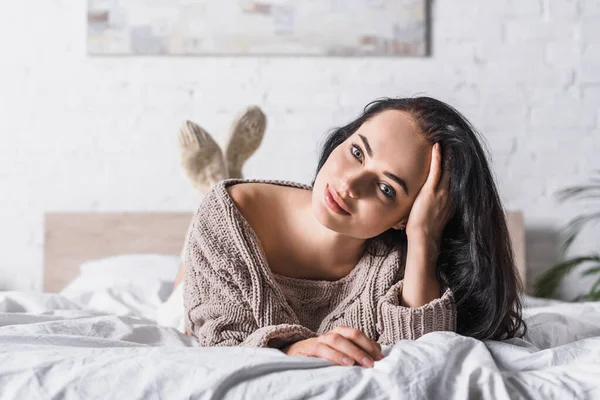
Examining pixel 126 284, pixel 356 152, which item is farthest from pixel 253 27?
pixel 356 152

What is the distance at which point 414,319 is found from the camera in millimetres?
1215

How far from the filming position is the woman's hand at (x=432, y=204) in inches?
48.1

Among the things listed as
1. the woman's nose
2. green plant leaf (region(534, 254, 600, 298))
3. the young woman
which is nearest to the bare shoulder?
the young woman

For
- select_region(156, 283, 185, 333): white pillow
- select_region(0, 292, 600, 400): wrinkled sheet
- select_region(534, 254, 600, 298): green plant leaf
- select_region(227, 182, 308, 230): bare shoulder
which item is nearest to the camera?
select_region(0, 292, 600, 400): wrinkled sheet

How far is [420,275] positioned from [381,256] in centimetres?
16

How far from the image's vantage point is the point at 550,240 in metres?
3.02

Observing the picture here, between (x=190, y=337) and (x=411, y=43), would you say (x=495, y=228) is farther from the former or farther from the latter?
(x=411, y=43)

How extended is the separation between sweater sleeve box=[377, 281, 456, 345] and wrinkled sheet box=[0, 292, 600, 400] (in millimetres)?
169

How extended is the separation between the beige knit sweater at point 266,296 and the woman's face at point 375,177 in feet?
0.48

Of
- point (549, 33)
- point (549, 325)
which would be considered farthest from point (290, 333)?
point (549, 33)

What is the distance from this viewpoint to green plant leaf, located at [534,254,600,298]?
2.48 meters

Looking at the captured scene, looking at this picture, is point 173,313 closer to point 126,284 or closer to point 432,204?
point 126,284

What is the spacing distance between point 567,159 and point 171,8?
6.05 ft

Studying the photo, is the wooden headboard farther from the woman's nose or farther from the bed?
the woman's nose
